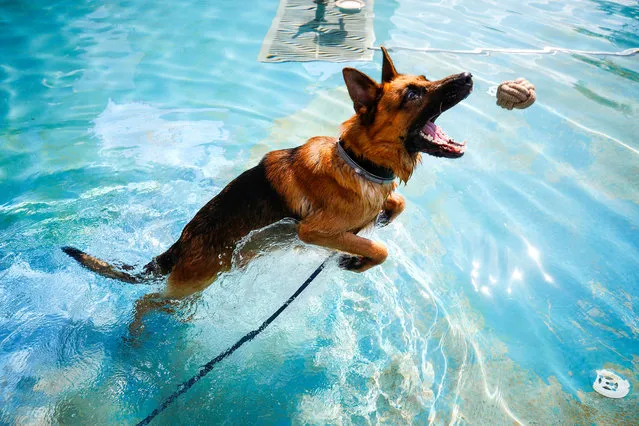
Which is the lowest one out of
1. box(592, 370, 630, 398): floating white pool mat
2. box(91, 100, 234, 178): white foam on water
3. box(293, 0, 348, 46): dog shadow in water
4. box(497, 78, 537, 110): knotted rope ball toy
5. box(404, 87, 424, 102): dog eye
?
box(592, 370, 630, 398): floating white pool mat

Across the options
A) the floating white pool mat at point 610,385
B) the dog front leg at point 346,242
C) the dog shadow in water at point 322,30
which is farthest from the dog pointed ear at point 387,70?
the dog shadow in water at point 322,30

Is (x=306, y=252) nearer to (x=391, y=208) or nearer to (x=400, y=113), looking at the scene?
(x=391, y=208)

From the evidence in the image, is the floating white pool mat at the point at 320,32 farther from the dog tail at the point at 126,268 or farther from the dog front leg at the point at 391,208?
the dog tail at the point at 126,268

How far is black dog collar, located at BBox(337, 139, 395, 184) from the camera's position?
10.6ft

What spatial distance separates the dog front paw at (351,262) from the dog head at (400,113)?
796 millimetres

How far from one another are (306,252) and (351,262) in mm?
588

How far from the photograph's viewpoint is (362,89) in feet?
9.86

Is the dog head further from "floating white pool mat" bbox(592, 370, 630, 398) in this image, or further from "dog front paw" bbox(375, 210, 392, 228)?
"floating white pool mat" bbox(592, 370, 630, 398)

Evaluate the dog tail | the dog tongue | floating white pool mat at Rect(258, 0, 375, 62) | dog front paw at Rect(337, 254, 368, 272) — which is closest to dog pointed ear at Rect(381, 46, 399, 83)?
the dog tongue

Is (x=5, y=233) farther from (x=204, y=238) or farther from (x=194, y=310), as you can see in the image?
(x=204, y=238)

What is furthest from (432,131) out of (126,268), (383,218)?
(126,268)

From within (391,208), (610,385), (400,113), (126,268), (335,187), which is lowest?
(610,385)

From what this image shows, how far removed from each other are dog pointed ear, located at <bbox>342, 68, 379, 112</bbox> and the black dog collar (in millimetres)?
337

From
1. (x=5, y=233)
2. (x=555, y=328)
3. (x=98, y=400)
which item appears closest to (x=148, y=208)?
→ (x=5, y=233)
